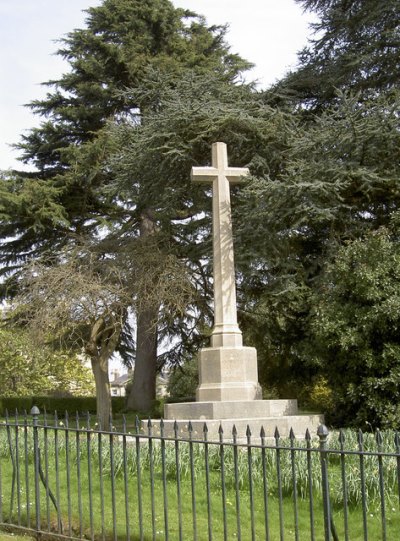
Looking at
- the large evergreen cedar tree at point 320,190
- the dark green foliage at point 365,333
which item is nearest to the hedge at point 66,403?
the large evergreen cedar tree at point 320,190

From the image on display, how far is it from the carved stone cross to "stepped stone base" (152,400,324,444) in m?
1.31

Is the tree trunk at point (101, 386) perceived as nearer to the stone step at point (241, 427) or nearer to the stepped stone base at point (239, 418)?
the stepped stone base at point (239, 418)

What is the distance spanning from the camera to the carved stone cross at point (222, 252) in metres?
12.9

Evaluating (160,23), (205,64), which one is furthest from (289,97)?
(160,23)

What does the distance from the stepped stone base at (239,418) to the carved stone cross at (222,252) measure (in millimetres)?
1314

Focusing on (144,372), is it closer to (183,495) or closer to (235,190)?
(235,190)

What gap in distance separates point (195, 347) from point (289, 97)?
26.0 ft

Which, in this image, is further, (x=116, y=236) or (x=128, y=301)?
(x=116, y=236)

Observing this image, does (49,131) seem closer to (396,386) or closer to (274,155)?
(274,155)

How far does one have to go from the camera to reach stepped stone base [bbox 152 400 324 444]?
11102 mm

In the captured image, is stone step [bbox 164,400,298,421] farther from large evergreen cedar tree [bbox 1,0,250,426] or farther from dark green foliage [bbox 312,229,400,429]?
large evergreen cedar tree [bbox 1,0,250,426]

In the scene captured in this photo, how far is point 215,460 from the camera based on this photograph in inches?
355

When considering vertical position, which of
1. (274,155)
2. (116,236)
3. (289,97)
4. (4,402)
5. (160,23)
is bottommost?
(4,402)

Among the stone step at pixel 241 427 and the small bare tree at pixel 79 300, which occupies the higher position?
the small bare tree at pixel 79 300
